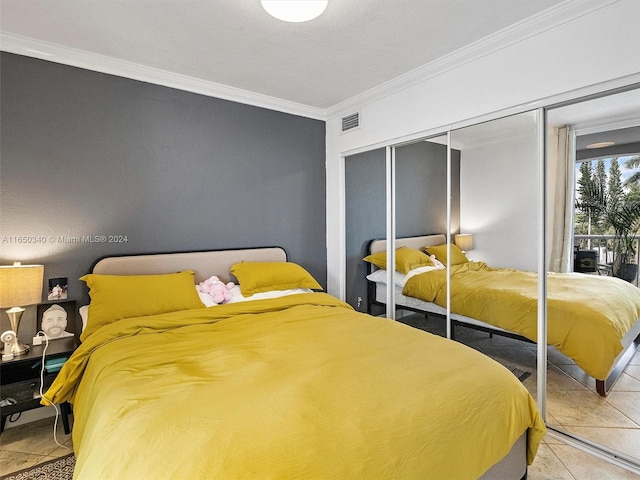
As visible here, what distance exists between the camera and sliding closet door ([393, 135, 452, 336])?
9.50ft

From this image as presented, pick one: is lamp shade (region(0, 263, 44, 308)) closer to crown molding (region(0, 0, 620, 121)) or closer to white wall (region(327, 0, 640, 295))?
crown molding (region(0, 0, 620, 121))

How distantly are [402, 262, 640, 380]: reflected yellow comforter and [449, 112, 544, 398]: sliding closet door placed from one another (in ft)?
0.05

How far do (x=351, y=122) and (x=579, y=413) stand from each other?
3.03 m

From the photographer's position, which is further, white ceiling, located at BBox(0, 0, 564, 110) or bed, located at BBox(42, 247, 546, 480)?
white ceiling, located at BBox(0, 0, 564, 110)

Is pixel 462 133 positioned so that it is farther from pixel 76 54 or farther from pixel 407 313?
pixel 76 54

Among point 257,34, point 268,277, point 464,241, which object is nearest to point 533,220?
point 464,241

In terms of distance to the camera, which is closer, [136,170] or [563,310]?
[563,310]

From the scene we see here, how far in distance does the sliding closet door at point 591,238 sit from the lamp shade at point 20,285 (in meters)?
3.27

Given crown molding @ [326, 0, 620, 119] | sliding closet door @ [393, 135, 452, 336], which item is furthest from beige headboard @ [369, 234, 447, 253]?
crown molding @ [326, 0, 620, 119]

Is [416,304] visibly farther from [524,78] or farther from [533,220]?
[524,78]

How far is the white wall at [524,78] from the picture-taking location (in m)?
1.87

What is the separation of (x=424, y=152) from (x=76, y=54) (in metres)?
2.80

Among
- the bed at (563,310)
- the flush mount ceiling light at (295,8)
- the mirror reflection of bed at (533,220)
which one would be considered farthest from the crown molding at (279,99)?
the bed at (563,310)

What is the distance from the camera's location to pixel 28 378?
2.21 m
